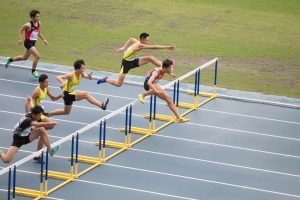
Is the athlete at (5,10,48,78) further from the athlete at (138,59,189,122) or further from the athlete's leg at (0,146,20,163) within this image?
the athlete's leg at (0,146,20,163)

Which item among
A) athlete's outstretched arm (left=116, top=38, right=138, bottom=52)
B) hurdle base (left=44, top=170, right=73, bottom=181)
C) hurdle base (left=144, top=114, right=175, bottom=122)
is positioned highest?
athlete's outstretched arm (left=116, top=38, right=138, bottom=52)

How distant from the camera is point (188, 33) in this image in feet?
94.0

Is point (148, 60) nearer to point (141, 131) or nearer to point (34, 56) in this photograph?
point (141, 131)

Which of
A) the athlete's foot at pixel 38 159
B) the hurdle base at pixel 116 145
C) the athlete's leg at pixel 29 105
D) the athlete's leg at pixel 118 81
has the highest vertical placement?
the athlete's leg at pixel 118 81

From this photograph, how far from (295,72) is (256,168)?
665 cm

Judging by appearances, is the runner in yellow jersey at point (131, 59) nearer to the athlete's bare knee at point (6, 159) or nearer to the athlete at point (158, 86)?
the athlete at point (158, 86)

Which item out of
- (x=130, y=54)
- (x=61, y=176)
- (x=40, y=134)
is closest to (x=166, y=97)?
(x=130, y=54)

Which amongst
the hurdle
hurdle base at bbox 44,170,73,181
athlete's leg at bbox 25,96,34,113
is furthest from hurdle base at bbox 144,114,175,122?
hurdle base at bbox 44,170,73,181

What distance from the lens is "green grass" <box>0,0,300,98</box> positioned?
25688 millimetres

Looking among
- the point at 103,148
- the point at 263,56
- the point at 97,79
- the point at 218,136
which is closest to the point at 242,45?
the point at 263,56

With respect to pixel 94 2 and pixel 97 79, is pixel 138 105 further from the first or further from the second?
pixel 94 2

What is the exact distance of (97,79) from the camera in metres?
24.5

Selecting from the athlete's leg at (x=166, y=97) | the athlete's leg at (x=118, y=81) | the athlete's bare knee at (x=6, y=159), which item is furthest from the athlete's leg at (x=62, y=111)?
the athlete's bare knee at (x=6, y=159)

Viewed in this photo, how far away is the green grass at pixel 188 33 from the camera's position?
25688 mm
